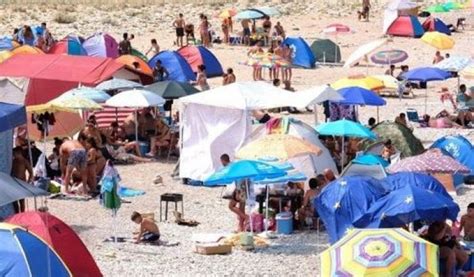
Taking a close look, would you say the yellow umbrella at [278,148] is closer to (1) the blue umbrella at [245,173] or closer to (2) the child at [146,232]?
(1) the blue umbrella at [245,173]

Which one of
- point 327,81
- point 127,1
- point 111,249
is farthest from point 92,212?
point 127,1

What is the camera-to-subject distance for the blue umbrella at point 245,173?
1623cm

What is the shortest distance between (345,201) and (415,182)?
84cm

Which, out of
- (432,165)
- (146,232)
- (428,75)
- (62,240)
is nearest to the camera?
(62,240)

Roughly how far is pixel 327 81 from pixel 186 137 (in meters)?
12.2

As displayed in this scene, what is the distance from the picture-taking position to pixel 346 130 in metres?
20.2

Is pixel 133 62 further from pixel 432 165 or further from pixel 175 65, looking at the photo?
pixel 432 165

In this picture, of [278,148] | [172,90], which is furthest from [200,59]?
[278,148]

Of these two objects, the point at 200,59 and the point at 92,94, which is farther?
the point at 200,59

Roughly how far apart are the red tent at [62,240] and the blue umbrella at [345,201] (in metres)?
3.26

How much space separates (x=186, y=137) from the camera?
841 inches

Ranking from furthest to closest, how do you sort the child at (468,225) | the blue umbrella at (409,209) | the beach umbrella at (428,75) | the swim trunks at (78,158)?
the beach umbrella at (428,75), the swim trunks at (78,158), the child at (468,225), the blue umbrella at (409,209)

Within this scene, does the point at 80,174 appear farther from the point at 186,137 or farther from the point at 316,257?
the point at 316,257

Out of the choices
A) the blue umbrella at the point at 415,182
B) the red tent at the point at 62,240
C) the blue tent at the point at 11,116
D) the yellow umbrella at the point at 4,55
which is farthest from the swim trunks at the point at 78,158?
the yellow umbrella at the point at 4,55
